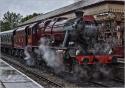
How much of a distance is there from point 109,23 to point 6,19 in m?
95.0

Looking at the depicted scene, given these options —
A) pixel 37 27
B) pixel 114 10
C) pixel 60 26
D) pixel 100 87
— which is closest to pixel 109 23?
pixel 114 10

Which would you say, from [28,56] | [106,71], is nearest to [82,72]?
[106,71]

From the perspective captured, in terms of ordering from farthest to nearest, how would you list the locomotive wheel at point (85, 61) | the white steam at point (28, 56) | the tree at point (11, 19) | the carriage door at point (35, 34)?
the tree at point (11, 19) → the white steam at point (28, 56) → the carriage door at point (35, 34) → the locomotive wheel at point (85, 61)

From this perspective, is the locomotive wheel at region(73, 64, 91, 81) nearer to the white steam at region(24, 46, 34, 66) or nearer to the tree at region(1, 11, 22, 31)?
the white steam at region(24, 46, 34, 66)

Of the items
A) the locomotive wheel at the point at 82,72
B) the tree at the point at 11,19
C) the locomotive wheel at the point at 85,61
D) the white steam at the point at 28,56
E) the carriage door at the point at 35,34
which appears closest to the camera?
the locomotive wheel at the point at 85,61

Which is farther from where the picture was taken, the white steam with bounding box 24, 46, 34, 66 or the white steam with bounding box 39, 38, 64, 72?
the white steam with bounding box 24, 46, 34, 66

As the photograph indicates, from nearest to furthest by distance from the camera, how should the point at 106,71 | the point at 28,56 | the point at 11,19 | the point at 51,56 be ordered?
the point at 106,71 → the point at 51,56 → the point at 28,56 → the point at 11,19

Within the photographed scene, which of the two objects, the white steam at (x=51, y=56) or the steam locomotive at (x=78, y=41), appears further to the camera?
the white steam at (x=51, y=56)

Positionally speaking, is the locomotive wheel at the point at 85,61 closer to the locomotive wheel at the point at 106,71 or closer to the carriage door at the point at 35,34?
the locomotive wheel at the point at 106,71

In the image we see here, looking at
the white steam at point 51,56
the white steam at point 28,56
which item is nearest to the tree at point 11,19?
the white steam at point 28,56

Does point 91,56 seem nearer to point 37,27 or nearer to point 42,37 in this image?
point 42,37

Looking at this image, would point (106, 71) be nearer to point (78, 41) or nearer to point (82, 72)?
point (82, 72)

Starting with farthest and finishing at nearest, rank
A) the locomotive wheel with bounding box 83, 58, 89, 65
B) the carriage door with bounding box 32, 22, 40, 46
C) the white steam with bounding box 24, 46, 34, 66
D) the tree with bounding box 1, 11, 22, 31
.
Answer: the tree with bounding box 1, 11, 22, 31, the white steam with bounding box 24, 46, 34, 66, the carriage door with bounding box 32, 22, 40, 46, the locomotive wheel with bounding box 83, 58, 89, 65

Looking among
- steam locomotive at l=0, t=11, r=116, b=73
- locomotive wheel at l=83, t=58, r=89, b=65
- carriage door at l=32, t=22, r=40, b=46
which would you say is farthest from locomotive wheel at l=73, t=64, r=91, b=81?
carriage door at l=32, t=22, r=40, b=46
